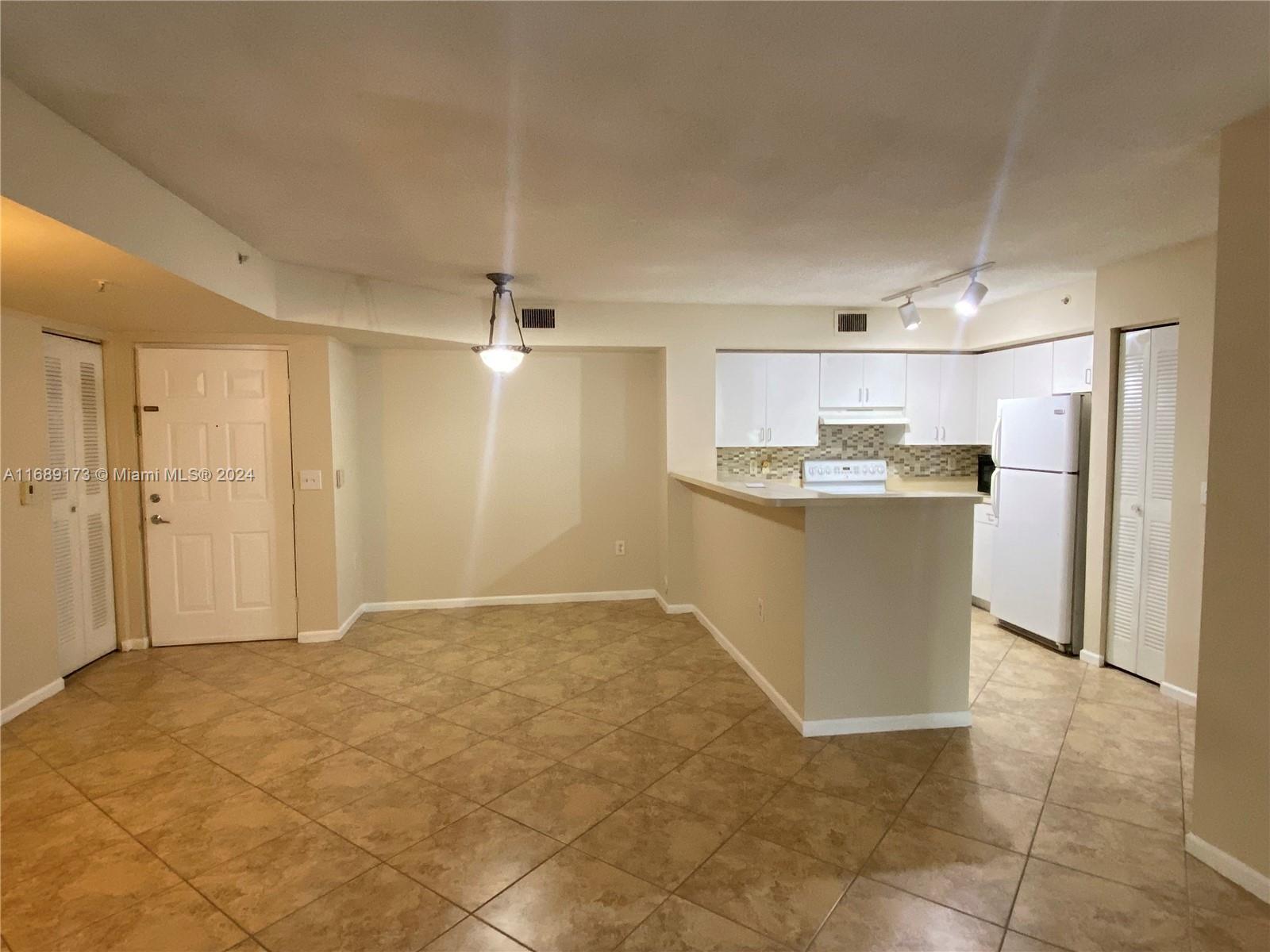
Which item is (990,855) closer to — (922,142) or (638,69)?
(922,142)

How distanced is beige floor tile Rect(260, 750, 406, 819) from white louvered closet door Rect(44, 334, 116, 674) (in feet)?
→ 6.92

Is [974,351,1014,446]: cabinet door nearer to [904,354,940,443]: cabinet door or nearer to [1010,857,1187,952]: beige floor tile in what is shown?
[904,354,940,443]: cabinet door

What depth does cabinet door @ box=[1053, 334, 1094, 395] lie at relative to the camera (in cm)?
432

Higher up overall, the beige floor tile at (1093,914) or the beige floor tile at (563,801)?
the beige floor tile at (1093,914)

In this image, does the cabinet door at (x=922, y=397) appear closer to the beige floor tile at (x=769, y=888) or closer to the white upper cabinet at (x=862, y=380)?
the white upper cabinet at (x=862, y=380)

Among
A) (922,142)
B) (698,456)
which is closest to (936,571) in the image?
(922,142)

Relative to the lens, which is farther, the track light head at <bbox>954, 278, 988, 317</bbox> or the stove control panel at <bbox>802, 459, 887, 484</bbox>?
the stove control panel at <bbox>802, 459, 887, 484</bbox>

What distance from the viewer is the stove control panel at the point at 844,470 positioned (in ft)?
18.7

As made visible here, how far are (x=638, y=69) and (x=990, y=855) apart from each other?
265 cm

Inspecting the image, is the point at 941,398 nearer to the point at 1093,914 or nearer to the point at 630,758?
the point at 630,758

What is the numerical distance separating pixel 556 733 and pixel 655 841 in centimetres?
95

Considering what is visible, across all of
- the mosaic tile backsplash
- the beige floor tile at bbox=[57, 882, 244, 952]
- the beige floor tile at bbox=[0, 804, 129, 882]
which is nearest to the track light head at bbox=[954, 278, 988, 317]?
the mosaic tile backsplash

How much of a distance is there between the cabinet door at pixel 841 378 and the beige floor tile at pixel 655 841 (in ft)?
12.5

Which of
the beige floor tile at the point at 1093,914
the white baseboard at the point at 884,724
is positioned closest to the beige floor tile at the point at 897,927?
the beige floor tile at the point at 1093,914
